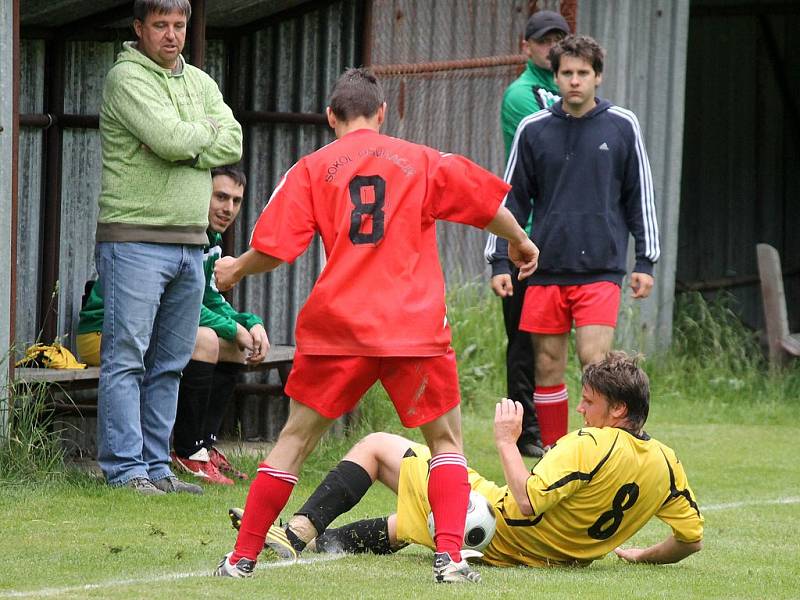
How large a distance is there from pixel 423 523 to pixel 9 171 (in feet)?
9.22

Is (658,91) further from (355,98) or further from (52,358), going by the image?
(355,98)

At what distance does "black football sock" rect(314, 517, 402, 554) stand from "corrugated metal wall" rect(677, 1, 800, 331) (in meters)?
11.2

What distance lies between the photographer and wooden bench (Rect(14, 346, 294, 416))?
7.63 m

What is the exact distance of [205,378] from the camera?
8.17 m

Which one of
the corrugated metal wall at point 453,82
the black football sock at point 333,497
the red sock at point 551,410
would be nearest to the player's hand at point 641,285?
the red sock at point 551,410

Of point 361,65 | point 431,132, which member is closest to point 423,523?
point 361,65

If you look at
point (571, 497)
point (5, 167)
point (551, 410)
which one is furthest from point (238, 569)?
point (551, 410)

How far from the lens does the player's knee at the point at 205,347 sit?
8.13m

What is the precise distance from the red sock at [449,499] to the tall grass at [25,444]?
2569 millimetres

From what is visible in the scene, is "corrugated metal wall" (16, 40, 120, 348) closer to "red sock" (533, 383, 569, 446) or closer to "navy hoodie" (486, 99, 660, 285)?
"navy hoodie" (486, 99, 660, 285)

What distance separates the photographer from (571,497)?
5.55m

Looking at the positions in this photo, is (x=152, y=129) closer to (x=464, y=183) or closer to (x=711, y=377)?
(x=464, y=183)

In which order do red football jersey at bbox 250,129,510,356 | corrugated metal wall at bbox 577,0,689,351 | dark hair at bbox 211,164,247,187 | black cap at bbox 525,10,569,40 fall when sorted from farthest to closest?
1. corrugated metal wall at bbox 577,0,689,351
2. black cap at bbox 525,10,569,40
3. dark hair at bbox 211,164,247,187
4. red football jersey at bbox 250,129,510,356

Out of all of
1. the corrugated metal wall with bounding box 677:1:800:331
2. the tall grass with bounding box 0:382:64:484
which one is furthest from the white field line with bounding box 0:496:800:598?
the corrugated metal wall with bounding box 677:1:800:331
